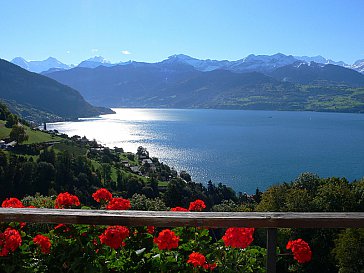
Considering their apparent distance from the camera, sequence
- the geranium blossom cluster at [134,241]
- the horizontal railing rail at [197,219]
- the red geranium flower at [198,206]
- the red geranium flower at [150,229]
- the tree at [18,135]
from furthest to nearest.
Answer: the tree at [18,135]
the red geranium flower at [198,206]
the red geranium flower at [150,229]
the geranium blossom cluster at [134,241]
the horizontal railing rail at [197,219]

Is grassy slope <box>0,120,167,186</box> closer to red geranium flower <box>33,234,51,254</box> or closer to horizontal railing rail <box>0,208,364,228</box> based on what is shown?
red geranium flower <box>33,234,51,254</box>

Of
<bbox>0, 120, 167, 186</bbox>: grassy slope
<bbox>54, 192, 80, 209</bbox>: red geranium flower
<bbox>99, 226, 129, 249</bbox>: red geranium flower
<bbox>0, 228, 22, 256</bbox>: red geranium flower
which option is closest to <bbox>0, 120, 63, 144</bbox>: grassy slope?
<bbox>0, 120, 167, 186</bbox>: grassy slope

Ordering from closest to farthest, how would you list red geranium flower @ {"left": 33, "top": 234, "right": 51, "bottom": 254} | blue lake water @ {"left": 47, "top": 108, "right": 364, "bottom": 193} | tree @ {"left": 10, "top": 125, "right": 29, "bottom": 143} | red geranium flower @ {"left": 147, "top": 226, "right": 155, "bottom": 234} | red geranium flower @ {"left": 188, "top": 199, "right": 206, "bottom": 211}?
1. red geranium flower @ {"left": 33, "top": 234, "right": 51, "bottom": 254}
2. red geranium flower @ {"left": 147, "top": 226, "right": 155, "bottom": 234}
3. red geranium flower @ {"left": 188, "top": 199, "right": 206, "bottom": 211}
4. blue lake water @ {"left": 47, "top": 108, "right": 364, "bottom": 193}
5. tree @ {"left": 10, "top": 125, "right": 29, "bottom": 143}

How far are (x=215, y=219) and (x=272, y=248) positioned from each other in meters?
0.42

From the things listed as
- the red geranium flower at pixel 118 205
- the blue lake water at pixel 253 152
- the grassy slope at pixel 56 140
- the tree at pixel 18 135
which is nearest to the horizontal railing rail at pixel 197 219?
the red geranium flower at pixel 118 205

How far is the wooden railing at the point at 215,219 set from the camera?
7.96 feet

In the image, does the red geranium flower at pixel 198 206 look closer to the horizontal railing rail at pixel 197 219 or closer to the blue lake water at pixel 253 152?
the horizontal railing rail at pixel 197 219

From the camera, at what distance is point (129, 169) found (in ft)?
228

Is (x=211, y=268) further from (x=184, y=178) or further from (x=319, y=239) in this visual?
(x=184, y=178)

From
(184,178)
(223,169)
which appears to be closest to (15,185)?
(184,178)

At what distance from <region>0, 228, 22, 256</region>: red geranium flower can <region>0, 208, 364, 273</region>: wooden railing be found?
0.11 metres

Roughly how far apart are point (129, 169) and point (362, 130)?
93048mm

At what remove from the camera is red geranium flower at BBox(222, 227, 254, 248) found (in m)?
2.58

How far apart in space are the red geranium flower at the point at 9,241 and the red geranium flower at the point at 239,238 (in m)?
1.41
